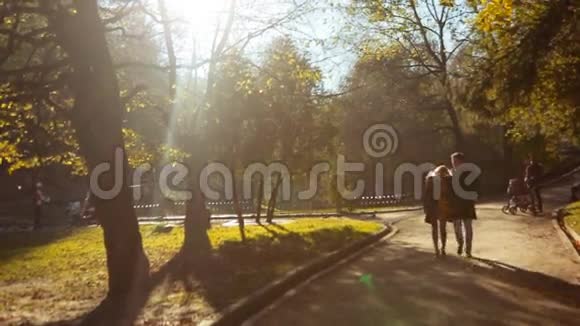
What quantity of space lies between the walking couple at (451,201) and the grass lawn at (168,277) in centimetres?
260

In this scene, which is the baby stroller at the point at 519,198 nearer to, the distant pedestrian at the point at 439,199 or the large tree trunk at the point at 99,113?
the distant pedestrian at the point at 439,199

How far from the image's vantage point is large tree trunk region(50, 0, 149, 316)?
33.0ft

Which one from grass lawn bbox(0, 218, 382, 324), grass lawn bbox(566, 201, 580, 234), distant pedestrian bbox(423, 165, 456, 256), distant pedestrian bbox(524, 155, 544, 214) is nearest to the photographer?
grass lawn bbox(0, 218, 382, 324)

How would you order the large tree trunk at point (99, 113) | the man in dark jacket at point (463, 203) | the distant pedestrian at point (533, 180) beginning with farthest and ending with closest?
1. the distant pedestrian at point (533, 180)
2. the man in dark jacket at point (463, 203)
3. the large tree trunk at point (99, 113)

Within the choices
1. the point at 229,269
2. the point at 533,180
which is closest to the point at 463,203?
the point at 229,269

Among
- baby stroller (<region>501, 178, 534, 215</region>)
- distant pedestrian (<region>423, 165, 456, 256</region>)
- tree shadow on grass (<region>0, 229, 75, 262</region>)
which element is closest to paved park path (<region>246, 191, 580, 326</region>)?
distant pedestrian (<region>423, 165, 456, 256</region>)

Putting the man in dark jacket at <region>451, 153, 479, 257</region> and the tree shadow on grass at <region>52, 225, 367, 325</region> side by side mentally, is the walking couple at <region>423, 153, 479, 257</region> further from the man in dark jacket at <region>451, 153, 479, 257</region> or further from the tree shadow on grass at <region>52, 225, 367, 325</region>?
the tree shadow on grass at <region>52, 225, 367, 325</region>

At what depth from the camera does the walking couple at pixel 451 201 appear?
12695 mm

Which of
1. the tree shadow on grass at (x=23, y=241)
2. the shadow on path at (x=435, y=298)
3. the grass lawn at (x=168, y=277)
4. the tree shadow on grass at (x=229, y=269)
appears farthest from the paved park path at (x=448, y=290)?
the tree shadow on grass at (x=23, y=241)

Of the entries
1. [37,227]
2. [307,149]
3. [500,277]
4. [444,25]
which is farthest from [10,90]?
[444,25]

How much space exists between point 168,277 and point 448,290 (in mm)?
4997

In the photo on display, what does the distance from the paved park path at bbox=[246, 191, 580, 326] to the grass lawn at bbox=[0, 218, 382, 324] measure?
103 cm

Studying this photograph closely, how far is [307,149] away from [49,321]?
16.6 meters

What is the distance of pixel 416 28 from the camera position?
3334cm
